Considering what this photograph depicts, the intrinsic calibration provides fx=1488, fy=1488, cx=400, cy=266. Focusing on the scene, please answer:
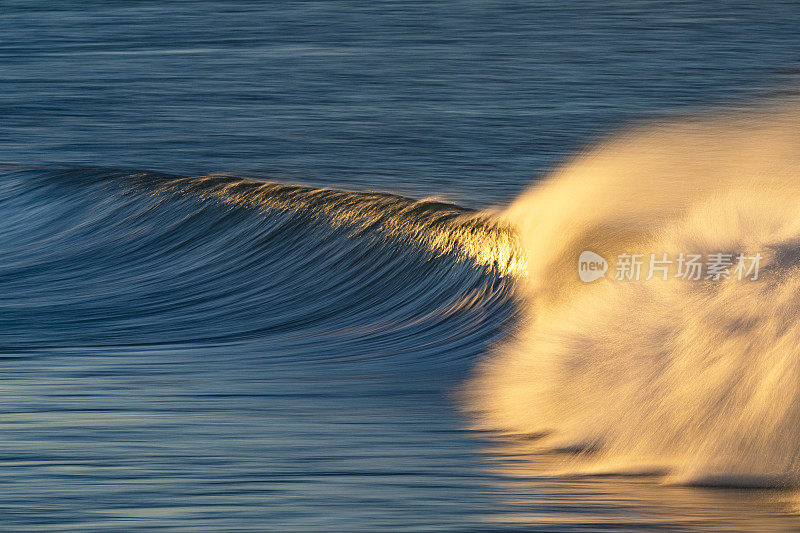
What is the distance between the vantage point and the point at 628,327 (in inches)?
223

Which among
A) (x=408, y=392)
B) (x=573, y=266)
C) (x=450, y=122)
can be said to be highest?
(x=450, y=122)

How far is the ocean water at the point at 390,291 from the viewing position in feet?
15.9

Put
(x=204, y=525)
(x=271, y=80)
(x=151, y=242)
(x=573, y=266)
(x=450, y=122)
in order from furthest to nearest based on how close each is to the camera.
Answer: (x=271, y=80)
(x=450, y=122)
(x=151, y=242)
(x=573, y=266)
(x=204, y=525)

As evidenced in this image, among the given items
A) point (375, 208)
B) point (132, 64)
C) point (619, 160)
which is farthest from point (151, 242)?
point (132, 64)

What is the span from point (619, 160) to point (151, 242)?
422cm

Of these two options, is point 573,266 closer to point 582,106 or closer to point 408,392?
point 408,392
